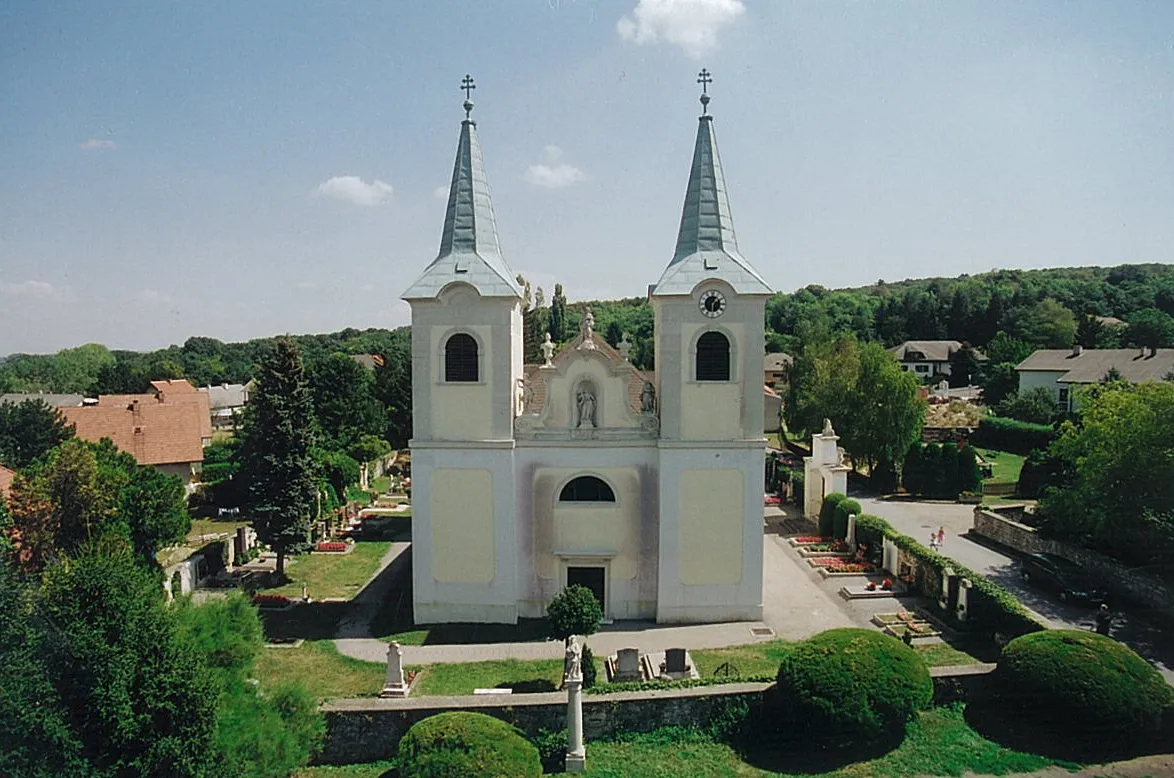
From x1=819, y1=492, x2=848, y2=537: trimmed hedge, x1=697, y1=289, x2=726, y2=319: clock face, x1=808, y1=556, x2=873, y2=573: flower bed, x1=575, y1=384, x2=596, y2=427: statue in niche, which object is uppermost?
x1=697, y1=289, x2=726, y2=319: clock face

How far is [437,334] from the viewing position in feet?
78.4

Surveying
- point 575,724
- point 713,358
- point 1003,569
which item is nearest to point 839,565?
point 1003,569

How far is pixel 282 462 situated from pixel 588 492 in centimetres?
1253

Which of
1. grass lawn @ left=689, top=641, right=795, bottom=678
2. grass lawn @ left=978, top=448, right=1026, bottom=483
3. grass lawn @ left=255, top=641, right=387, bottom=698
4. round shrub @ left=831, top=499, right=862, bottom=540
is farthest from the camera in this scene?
grass lawn @ left=978, top=448, right=1026, bottom=483

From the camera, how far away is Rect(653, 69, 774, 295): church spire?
2367cm

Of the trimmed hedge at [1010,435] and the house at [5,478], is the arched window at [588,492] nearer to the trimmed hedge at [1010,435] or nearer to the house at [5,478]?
the house at [5,478]

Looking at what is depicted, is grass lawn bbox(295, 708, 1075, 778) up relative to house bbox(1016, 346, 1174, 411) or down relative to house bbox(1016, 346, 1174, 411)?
down

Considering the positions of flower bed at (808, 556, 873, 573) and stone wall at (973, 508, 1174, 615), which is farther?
flower bed at (808, 556, 873, 573)

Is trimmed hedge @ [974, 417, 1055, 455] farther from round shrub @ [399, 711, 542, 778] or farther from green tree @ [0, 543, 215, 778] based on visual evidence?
green tree @ [0, 543, 215, 778]

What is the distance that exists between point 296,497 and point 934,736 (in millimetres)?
22652

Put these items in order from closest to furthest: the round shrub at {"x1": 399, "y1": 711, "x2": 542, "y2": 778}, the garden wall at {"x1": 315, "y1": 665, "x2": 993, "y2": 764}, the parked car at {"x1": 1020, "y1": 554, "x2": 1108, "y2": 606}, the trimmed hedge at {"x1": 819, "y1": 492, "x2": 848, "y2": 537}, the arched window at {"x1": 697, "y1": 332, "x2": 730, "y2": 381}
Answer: the round shrub at {"x1": 399, "y1": 711, "x2": 542, "y2": 778} → the garden wall at {"x1": 315, "y1": 665, "x2": 993, "y2": 764} → the arched window at {"x1": 697, "y1": 332, "x2": 730, "y2": 381} → the parked car at {"x1": 1020, "y1": 554, "x2": 1108, "y2": 606} → the trimmed hedge at {"x1": 819, "y1": 492, "x2": 848, "y2": 537}

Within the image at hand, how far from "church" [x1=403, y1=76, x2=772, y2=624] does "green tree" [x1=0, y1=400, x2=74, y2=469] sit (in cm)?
2590

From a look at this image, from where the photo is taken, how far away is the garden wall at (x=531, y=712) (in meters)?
16.0

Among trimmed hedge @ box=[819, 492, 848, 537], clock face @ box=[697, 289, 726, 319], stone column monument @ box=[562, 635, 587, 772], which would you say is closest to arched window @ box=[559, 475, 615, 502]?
clock face @ box=[697, 289, 726, 319]
